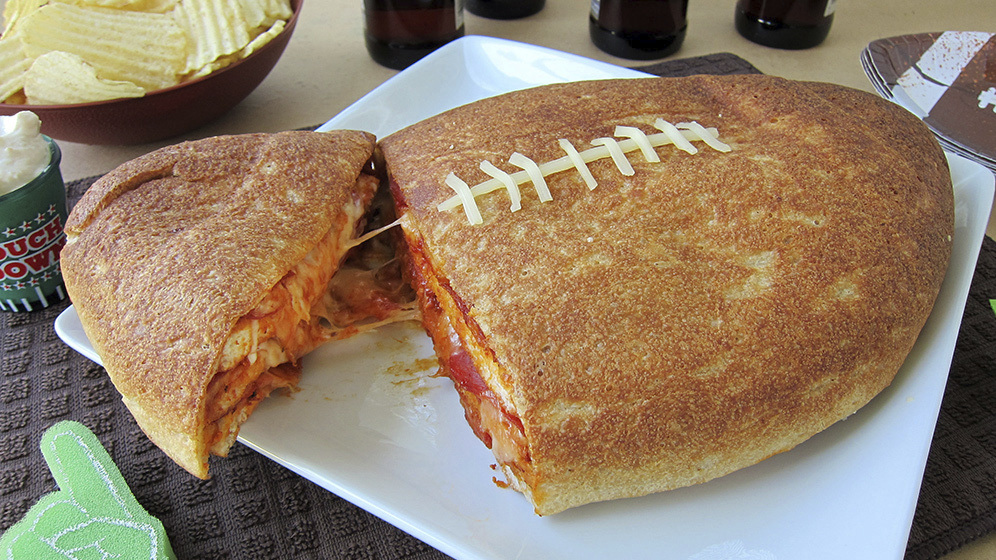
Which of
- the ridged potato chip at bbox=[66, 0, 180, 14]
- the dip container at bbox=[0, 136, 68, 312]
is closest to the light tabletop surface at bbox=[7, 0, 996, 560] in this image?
the ridged potato chip at bbox=[66, 0, 180, 14]

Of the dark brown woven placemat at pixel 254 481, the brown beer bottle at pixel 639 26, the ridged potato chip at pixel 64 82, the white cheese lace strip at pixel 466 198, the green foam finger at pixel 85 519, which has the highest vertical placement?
the white cheese lace strip at pixel 466 198

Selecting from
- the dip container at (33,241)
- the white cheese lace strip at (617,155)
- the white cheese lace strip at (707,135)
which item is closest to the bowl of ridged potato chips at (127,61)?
the dip container at (33,241)

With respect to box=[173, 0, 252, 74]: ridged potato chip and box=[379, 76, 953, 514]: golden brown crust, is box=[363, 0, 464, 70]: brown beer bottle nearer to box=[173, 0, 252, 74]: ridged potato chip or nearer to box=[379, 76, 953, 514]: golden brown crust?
box=[173, 0, 252, 74]: ridged potato chip

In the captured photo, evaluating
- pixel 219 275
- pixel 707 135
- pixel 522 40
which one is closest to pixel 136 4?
pixel 219 275

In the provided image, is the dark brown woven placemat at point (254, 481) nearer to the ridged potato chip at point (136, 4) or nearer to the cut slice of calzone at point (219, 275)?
the cut slice of calzone at point (219, 275)

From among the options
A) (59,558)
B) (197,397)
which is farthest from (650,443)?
(59,558)

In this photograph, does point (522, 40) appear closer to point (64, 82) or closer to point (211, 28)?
point (211, 28)
